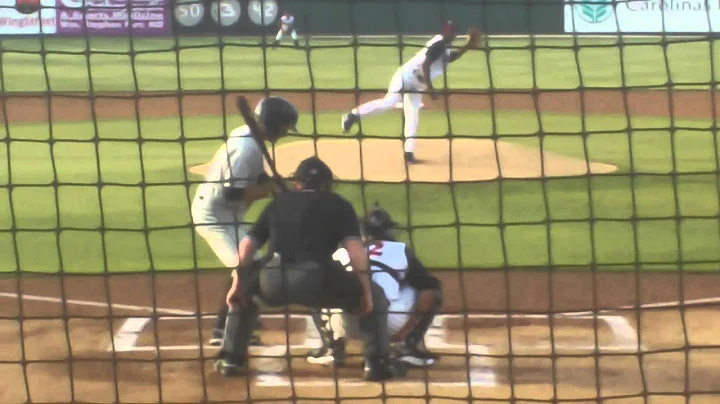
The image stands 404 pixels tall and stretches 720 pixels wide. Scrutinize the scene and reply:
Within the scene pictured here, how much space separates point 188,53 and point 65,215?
1754 cm

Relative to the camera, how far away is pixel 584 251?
28.5 feet

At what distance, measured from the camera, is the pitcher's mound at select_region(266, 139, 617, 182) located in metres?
11.8

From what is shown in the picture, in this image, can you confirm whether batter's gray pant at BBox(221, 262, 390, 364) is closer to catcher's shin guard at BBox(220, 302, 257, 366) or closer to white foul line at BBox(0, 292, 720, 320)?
catcher's shin guard at BBox(220, 302, 257, 366)

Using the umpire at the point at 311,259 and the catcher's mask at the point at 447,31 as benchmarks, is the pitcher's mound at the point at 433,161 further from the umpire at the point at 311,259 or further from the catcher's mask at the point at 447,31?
the umpire at the point at 311,259

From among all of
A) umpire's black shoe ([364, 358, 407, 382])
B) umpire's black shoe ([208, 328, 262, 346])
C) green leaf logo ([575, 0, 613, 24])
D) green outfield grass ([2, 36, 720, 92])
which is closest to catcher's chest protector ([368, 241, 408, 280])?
umpire's black shoe ([364, 358, 407, 382])

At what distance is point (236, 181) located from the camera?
5621mm

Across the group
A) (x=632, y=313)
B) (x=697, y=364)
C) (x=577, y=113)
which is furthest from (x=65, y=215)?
(x=577, y=113)

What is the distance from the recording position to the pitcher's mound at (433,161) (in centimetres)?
1180

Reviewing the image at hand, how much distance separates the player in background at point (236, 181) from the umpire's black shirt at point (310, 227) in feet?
1.15

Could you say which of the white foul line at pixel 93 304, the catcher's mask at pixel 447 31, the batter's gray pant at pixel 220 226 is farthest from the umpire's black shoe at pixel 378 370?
the catcher's mask at pixel 447 31

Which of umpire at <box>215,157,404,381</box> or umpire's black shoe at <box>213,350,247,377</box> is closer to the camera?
umpire at <box>215,157,404,381</box>

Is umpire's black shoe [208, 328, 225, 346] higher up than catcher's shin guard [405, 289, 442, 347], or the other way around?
catcher's shin guard [405, 289, 442, 347]

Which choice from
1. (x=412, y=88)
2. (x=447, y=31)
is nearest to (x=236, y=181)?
(x=447, y=31)

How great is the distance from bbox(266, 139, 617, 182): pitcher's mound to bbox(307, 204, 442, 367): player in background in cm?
530
